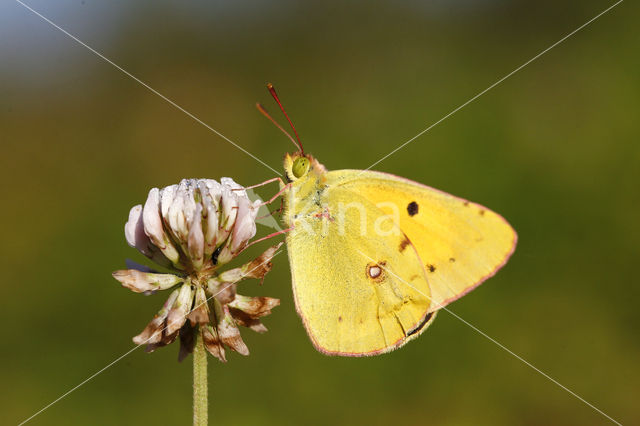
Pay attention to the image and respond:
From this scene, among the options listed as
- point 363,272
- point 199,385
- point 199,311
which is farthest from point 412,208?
point 199,385

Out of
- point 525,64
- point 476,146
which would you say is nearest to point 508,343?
point 476,146

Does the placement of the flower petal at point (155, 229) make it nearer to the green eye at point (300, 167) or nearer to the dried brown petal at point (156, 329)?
the dried brown petal at point (156, 329)

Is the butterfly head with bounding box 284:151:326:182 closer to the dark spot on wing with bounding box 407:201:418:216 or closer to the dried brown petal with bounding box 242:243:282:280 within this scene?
the dark spot on wing with bounding box 407:201:418:216

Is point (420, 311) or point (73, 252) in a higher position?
point (73, 252)

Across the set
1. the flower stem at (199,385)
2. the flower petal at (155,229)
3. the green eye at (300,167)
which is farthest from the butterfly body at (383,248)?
the flower stem at (199,385)

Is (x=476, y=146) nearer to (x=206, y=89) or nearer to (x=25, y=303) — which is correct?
(x=206, y=89)

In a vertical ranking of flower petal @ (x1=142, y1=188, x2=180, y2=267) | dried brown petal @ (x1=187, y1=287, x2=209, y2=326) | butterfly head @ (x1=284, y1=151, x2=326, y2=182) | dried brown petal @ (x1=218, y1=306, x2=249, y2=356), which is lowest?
dried brown petal @ (x1=218, y1=306, x2=249, y2=356)

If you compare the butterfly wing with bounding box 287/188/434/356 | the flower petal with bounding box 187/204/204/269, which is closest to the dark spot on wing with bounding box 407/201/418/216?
the butterfly wing with bounding box 287/188/434/356
